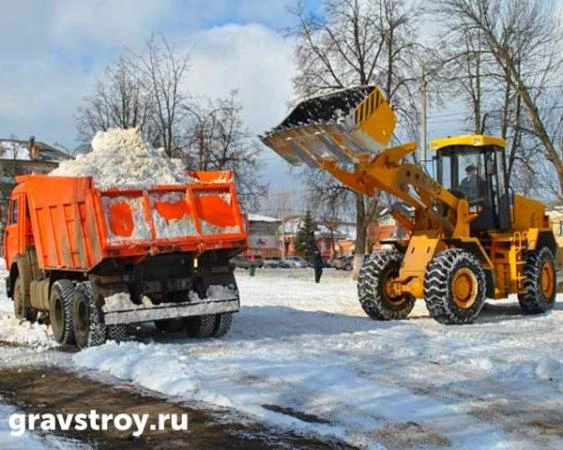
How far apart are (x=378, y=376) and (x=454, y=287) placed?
207 inches

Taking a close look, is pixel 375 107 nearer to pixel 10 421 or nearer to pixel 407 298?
pixel 407 298

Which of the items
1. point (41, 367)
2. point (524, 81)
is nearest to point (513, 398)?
point (41, 367)

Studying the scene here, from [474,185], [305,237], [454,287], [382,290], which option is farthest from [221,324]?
[305,237]

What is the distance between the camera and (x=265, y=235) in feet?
332

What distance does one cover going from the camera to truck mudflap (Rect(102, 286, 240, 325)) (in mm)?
11367

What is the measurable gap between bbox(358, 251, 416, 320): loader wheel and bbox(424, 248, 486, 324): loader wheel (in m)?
1.31

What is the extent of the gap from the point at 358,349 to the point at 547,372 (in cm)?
268

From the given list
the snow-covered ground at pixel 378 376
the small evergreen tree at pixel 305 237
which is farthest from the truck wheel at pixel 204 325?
the small evergreen tree at pixel 305 237

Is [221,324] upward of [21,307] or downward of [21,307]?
downward

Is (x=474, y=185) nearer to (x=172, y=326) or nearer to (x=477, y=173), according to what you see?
(x=477, y=173)

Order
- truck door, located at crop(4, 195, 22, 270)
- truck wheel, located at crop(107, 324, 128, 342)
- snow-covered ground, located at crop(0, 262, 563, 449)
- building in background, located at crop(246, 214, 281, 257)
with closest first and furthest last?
snow-covered ground, located at crop(0, 262, 563, 449) < truck wheel, located at crop(107, 324, 128, 342) < truck door, located at crop(4, 195, 22, 270) < building in background, located at crop(246, 214, 281, 257)

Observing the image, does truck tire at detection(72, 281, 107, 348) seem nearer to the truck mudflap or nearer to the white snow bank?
the truck mudflap

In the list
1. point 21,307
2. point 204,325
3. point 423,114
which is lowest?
point 204,325

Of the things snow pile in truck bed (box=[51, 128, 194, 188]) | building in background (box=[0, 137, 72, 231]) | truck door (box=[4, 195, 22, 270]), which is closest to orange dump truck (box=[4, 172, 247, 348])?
snow pile in truck bed (box=[51, 128, 194, 188])
